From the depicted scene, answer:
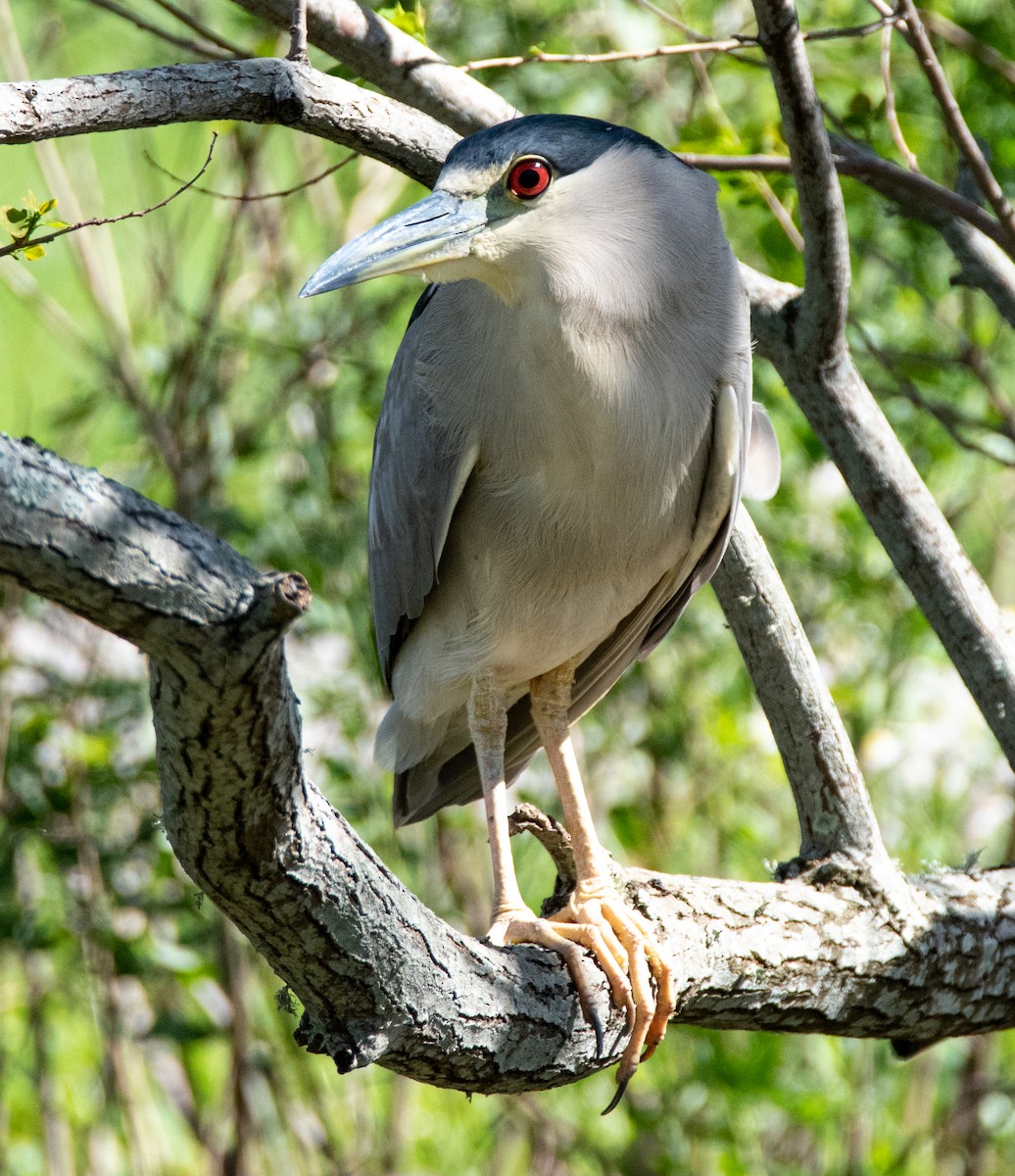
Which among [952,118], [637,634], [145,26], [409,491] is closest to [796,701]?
[637,634]

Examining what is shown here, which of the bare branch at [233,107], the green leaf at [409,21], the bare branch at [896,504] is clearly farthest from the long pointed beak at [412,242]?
the bare branch at [896,504]

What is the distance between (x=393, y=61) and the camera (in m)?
2.72

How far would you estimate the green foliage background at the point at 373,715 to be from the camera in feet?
13.0

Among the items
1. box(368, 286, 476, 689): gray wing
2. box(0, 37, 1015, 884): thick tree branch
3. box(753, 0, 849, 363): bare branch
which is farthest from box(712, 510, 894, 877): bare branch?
box(368, 286, 476, 689): gray wing

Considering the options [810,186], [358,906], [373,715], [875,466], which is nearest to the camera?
[358,906]

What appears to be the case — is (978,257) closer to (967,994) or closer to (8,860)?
(967,994)

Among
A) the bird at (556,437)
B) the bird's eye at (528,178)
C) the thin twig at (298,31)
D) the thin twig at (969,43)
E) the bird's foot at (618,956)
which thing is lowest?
the bird's foot at (618,956)

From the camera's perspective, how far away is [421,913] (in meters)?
1.99

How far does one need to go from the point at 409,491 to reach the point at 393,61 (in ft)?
2.85

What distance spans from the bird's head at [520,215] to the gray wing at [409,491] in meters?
0.36

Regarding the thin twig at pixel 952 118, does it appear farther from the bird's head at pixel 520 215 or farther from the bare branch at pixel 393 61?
the bare branch at pixel 393 61

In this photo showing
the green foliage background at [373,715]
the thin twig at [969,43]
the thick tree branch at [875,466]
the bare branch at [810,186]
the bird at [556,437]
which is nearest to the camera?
the bare branch at [810,186]

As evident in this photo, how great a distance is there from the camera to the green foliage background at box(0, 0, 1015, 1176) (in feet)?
13.0

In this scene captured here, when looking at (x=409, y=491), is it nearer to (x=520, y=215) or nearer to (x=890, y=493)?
(x=520, y=215)
